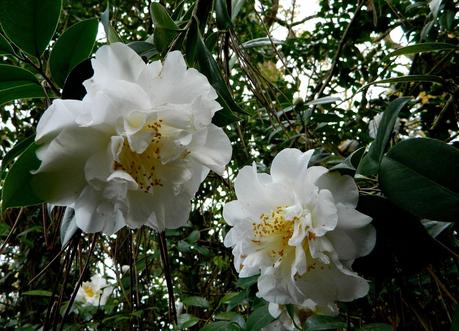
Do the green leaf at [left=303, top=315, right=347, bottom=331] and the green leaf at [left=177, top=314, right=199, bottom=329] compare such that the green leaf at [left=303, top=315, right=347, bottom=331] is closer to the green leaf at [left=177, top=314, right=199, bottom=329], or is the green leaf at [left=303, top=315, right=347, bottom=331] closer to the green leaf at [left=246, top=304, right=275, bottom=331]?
the green leaf at [left=246, top=304, right=275, bottom=331]

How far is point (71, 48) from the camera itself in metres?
0.55

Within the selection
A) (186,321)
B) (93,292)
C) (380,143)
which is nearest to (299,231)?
(380,143)

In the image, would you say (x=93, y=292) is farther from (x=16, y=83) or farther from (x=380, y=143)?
(x=380, y=143)

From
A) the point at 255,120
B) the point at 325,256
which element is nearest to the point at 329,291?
the point at 325,256

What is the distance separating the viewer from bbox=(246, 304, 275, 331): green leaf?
0.79 metres

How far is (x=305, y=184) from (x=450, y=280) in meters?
0.54

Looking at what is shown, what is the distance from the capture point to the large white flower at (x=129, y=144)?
0.42 m

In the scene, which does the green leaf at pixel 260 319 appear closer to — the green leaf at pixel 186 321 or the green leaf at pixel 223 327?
the green leaf at pixel 223 327

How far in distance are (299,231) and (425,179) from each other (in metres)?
0.16

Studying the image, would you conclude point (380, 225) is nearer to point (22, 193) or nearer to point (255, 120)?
point (22, 193)

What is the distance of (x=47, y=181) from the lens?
16.9 inches

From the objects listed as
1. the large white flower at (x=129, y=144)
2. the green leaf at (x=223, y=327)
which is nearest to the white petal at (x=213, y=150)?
the large white flower at (x=129, y=144)

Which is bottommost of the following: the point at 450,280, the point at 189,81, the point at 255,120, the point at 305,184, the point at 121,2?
the point at 450,280

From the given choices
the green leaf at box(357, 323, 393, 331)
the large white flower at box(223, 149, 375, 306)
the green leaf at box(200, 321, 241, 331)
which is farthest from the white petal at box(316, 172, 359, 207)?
the green leaf at box(200, 321, 241, 331)
